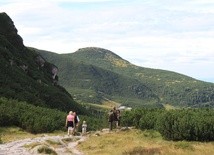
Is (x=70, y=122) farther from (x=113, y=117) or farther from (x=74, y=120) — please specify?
(x=113, y=117)

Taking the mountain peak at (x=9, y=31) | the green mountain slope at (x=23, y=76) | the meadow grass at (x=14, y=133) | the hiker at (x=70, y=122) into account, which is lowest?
the meadow grass at (x=14, y=133)

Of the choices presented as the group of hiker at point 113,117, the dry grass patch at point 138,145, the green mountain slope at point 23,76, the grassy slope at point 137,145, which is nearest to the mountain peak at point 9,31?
the green mountain slope at point 23,76

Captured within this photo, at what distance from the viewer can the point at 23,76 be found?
139 metres

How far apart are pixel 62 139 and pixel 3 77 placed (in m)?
82.1

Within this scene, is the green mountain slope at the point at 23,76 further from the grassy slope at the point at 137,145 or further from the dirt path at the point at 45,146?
the grassy slope at the point at 137,145

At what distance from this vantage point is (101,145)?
117 feet

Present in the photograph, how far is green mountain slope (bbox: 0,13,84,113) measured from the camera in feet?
372

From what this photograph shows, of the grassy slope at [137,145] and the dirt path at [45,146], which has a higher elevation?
the grassy slope at [137,145]

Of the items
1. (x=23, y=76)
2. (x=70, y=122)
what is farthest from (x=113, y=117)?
(x=23, y=76)

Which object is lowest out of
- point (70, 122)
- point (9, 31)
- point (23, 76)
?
point (70, 122)

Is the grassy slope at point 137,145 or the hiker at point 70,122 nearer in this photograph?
the grassy slope at point 137,145

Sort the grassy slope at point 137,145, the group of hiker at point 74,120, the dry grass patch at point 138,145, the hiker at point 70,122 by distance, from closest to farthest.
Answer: the dry grass patch at point 138,145, the grassy slope at point 137,145, the hiker at point 70,122, the group of hiker at point 74,120

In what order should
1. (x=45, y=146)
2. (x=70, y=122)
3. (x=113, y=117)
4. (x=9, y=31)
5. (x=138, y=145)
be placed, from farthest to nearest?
1. (x=9, y=31)
2. (x=113, y=117)
3. (x=70, y=122)
4. (x=138, y=145)
5. (x=45, y=146)

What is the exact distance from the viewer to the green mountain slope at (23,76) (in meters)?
113
